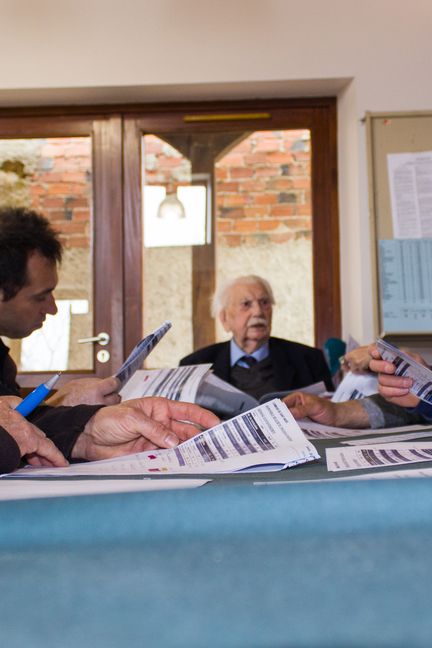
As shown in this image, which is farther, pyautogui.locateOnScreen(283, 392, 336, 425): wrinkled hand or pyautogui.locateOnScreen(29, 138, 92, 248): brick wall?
pyautogui.locateOnScreen(29, 138, 92, 248): brick wall

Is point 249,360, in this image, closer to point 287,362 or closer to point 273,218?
point 287,362

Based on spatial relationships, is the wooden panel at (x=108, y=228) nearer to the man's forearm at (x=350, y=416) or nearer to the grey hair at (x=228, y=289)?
the grey hair at (x=228, y=289)

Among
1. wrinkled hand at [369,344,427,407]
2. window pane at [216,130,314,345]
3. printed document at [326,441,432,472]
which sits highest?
window pane at [216,130,314,345]

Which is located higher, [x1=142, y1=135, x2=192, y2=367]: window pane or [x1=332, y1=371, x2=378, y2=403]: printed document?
[x1=142, y1=135, x2=192, y2=367]: window pane

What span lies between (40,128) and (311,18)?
4.41 feet

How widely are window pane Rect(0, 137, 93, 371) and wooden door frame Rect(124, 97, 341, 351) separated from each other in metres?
0.19

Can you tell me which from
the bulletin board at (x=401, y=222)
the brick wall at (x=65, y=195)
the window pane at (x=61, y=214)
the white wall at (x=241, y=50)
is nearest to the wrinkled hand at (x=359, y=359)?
the bulletin board at (x=401, y=222)

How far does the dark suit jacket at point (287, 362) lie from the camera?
361 centimetres

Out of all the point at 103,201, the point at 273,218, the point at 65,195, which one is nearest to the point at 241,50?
the point at 273,218

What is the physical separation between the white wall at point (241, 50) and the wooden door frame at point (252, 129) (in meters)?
0.18

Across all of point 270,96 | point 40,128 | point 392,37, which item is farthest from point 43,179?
point 392,37

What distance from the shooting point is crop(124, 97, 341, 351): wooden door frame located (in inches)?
156

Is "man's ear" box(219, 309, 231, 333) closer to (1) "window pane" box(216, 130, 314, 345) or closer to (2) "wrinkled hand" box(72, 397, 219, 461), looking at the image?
(1) "window pane" box(216, 130, 314, 345)

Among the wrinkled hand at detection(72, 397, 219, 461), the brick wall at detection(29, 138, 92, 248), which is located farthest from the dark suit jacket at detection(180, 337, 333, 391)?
the wrinkled hand at detection(72, 397, 219, 461)
